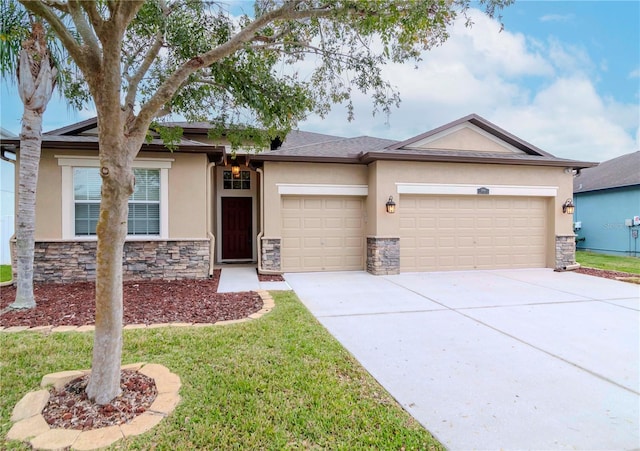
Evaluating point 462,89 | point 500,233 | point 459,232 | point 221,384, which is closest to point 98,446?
point 221,384

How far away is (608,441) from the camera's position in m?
2.47

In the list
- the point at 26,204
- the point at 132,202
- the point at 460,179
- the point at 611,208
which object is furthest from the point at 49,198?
the point at 611,208

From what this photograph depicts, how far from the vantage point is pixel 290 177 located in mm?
9398

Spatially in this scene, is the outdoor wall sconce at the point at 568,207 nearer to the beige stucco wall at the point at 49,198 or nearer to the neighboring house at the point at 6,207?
the beige stucco wall at the point at 49,198

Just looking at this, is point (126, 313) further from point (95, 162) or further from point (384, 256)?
point (384, 256)

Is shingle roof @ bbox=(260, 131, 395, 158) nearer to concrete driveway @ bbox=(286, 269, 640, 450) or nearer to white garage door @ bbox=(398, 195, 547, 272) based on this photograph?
white garage door @ bbox=(398, 195, 547, 272)

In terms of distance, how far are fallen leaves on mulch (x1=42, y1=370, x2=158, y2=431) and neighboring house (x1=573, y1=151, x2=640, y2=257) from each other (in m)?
18.8

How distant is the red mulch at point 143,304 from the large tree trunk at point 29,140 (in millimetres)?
570

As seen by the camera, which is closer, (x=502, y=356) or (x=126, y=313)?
(x=502, y=356)

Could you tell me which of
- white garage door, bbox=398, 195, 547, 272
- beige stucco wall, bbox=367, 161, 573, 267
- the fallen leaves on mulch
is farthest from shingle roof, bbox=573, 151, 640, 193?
the fallen leaves on mulch

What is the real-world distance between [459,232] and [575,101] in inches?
394

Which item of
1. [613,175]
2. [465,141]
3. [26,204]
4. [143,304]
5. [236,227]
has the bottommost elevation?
[143,304]

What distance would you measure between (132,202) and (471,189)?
928 cm

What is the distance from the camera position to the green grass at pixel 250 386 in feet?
7.91
